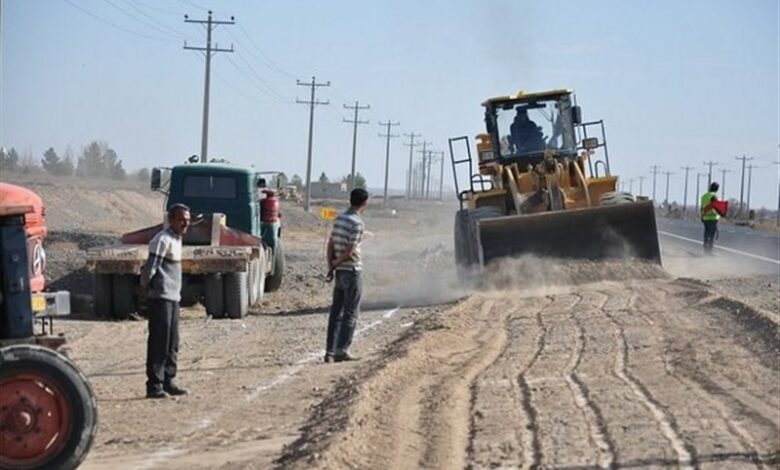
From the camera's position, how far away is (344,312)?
47.2ft

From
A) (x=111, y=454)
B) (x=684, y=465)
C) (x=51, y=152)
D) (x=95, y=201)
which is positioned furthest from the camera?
(x=51, y=152)

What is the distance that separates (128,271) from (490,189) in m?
6.87

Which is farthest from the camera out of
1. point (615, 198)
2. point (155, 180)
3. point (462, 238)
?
point (155, 180)

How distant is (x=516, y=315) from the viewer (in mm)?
17766

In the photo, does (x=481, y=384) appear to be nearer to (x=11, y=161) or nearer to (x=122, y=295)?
(x=122, y=295)

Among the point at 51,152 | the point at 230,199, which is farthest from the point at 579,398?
the point at 51,152

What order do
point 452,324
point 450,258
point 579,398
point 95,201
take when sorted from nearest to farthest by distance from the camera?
1. point 579,398
2. point 452,324
3. point 450,258
4. point 95,201

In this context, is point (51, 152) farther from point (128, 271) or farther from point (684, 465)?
point (684, 465)

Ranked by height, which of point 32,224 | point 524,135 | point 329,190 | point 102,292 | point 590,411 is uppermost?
point 524,135

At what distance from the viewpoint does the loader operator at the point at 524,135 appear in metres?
24.4

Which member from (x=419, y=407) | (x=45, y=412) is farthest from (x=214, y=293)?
(x=45, y=412)

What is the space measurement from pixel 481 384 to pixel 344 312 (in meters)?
3.00

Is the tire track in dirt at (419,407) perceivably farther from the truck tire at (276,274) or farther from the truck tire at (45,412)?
the truck tire at (276,274)

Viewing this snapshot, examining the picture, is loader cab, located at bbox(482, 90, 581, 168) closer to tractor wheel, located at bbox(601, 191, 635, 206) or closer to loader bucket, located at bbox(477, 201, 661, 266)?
tractor wheel, located at bbox(601, 191, 635, 206)
